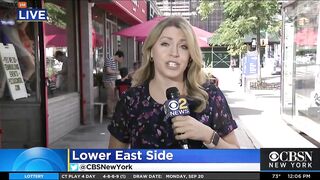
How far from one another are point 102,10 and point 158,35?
23.0 feet

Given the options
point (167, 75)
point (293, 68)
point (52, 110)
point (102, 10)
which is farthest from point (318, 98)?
point (167, 75)

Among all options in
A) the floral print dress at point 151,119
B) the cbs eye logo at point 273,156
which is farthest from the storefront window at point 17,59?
the cbs eye logo at point 273,156

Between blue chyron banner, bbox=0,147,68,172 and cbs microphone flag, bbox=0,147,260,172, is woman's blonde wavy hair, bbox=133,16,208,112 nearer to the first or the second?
cbs microphone flag, bbox=0,147,260,172

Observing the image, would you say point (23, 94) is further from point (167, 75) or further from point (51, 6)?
point (167, 75)

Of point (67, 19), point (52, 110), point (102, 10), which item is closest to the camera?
point (52, 110)

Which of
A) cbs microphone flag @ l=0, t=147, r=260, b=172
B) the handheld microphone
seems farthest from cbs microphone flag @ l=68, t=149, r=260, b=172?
the handheld microphone

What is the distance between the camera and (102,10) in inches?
330

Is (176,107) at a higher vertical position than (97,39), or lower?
lower

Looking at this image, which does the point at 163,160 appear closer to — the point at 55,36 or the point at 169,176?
the point at 169,176

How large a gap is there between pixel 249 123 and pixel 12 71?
7.33 ft

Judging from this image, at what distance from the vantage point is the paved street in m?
2.07

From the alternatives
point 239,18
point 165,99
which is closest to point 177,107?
point 165,99

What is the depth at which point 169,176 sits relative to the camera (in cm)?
150

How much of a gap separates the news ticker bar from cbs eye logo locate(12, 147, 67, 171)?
2cm
